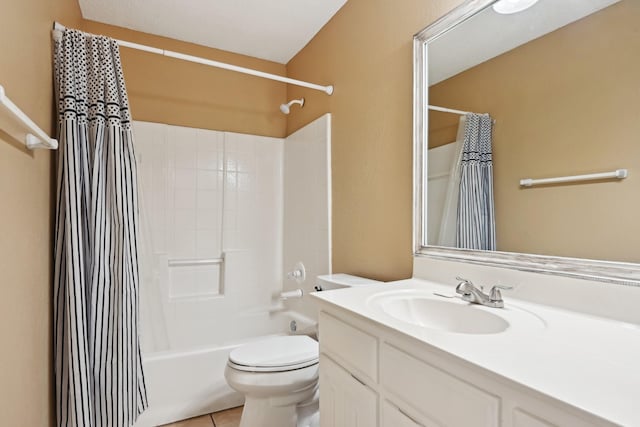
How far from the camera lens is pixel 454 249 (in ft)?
4.23

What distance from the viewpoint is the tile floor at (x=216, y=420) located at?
6.37 ft


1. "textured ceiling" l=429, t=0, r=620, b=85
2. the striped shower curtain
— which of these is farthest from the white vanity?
"textured ceiling" l=429, t=0, r=620, b=85

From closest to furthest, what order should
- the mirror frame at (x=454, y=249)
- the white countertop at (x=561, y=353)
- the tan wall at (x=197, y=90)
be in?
the white countertop at (x=561, y=353), the mirror frame at (x=454, y=249), the tan wall at (x=197, y=90)

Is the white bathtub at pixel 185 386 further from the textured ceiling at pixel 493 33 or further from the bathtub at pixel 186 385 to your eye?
the textured ceiling at pixel 493 33

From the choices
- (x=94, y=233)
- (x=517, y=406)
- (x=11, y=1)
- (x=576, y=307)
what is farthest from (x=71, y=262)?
(x=576, y=307)

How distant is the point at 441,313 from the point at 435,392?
0.40 m

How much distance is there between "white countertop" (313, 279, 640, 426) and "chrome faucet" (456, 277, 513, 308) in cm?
3

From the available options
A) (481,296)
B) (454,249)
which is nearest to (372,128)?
(454,249)

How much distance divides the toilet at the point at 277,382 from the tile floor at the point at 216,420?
0.46 meters

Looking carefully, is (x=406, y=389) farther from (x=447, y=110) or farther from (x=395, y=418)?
(x=447, y=110)

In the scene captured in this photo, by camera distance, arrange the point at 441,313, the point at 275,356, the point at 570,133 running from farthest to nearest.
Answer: the point at 275,356 → the point at 441,313 → the point at 570,133

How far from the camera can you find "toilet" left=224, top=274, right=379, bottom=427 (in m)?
1.50

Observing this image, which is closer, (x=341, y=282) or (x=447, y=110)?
(x=447, y=110)

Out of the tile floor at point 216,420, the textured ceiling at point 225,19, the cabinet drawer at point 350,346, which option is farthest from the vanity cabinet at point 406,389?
the textured ceiling at point 225,19
